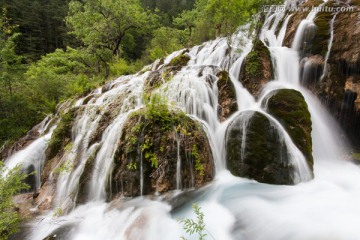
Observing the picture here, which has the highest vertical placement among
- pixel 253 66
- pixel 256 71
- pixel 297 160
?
pixel 253 66

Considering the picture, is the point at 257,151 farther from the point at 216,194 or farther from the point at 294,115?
the point at 294,115

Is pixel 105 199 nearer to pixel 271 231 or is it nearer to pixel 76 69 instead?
pixel 271 231

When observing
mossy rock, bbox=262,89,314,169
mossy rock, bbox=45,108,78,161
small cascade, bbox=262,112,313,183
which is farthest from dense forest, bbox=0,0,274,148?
small cascade, bbox=262,112,313,183

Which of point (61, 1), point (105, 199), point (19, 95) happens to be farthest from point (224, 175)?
point (61, 1)

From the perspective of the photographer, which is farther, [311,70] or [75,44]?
[75,44]

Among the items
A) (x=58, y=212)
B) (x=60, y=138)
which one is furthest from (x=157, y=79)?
(x=58, y=212)

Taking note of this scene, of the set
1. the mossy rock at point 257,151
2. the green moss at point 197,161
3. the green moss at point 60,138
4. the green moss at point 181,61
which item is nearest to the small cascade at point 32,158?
the green moss at point 60,138

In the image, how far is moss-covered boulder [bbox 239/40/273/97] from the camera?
8072 mm

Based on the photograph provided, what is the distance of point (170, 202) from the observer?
16.2ft

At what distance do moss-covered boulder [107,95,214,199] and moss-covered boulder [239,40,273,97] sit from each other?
353 centimetres

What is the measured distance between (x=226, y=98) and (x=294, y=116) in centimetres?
224

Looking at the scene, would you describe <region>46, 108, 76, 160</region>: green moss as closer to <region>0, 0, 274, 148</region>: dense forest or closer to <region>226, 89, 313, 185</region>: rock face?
<region>0, 0, 274, 148</region>: dense forest

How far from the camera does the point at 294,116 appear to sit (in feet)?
20.6

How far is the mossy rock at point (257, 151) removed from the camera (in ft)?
17.9
